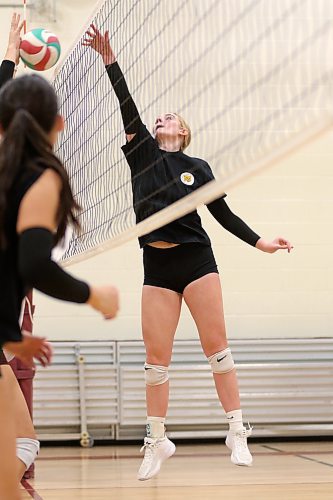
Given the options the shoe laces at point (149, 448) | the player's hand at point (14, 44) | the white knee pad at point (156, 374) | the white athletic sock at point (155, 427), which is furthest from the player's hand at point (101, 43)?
the shoe laces at point (149, 448)

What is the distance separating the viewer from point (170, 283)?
494 cm

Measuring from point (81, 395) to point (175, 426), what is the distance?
0.84 metres

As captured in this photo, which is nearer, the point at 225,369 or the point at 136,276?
the point at 225,369

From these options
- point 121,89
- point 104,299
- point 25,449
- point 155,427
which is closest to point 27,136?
point 104,299

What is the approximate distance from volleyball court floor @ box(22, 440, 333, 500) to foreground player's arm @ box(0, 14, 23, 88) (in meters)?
2.17

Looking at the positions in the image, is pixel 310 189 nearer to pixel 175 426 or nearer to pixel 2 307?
pixel 175 426

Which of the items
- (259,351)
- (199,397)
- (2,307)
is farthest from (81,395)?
(2,307)

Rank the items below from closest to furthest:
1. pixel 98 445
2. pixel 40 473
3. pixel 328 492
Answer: pixel 328 492 < pixel 40 473 < pixel 98 445

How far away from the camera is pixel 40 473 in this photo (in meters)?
6.05

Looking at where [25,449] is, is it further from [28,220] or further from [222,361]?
[222,361]

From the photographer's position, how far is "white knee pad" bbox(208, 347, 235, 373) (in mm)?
4914

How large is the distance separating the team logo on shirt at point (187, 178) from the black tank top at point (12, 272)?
2322mm

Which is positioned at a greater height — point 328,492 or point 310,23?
point 310,23

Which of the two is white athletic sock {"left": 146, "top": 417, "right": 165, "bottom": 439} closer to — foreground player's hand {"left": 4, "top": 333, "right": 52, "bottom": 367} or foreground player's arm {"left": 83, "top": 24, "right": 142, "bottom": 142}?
foreground player's arm {"left": 83, "top": 24, "right": 142, "bottom": 142}
